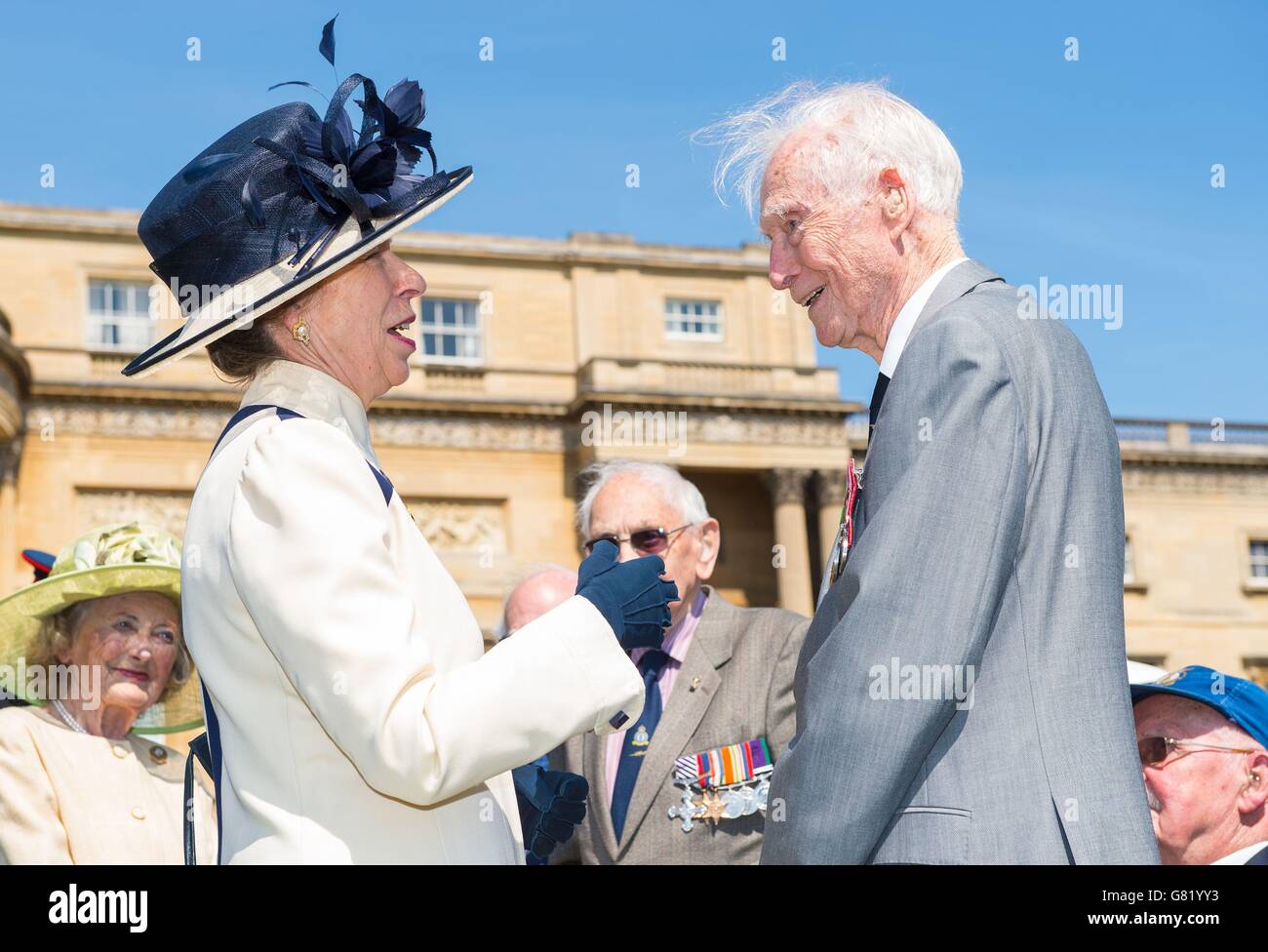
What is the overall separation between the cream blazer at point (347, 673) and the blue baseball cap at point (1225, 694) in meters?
1.80

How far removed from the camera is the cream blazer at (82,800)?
3.74 m

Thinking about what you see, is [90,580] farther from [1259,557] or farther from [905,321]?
[1259,557]

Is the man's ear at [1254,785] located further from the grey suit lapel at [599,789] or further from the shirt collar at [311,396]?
the shirt collar at [311,396]

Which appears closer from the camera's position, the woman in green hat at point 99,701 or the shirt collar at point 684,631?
the woman in green hat at point 99,701

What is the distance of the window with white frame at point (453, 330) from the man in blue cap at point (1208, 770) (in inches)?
1117

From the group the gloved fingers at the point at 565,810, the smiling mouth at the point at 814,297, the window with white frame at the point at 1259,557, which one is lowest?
the window with white frame at the point at 1259,557

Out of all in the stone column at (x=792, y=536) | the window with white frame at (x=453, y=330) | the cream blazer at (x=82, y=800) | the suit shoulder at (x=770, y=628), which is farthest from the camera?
the window with white frame at (x=453, y=330)

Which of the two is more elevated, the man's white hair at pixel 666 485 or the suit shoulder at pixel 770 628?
the man's white hair at pixel 666 485

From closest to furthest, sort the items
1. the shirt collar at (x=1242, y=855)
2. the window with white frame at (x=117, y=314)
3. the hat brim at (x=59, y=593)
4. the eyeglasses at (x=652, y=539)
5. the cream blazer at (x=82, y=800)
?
1. the shirt collar at (x=1242, y=855)
2. the cream blazer at (x=82, y=800)
3. the hat brim at (x=59, y=593)
4. the eyeglasses at (x=652, y=539)
5. the window with white frame at (x=117, y=314)

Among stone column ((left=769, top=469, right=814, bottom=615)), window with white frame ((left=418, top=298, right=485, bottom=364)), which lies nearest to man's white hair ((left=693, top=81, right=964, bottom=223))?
stone column ((left=769, top=469, right=814, bottom=615))

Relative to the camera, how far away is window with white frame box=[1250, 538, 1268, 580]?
34.8m

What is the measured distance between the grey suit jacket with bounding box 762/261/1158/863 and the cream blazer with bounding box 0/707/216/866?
202 cm

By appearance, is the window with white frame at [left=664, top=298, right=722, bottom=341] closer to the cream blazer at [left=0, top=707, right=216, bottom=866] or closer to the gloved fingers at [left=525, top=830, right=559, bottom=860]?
the cream blazer at [left=0, top=707, right=216, bottom=866]

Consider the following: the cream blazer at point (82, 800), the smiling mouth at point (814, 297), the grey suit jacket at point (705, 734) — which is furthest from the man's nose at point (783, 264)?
the cream blazer at point (82, 800)
